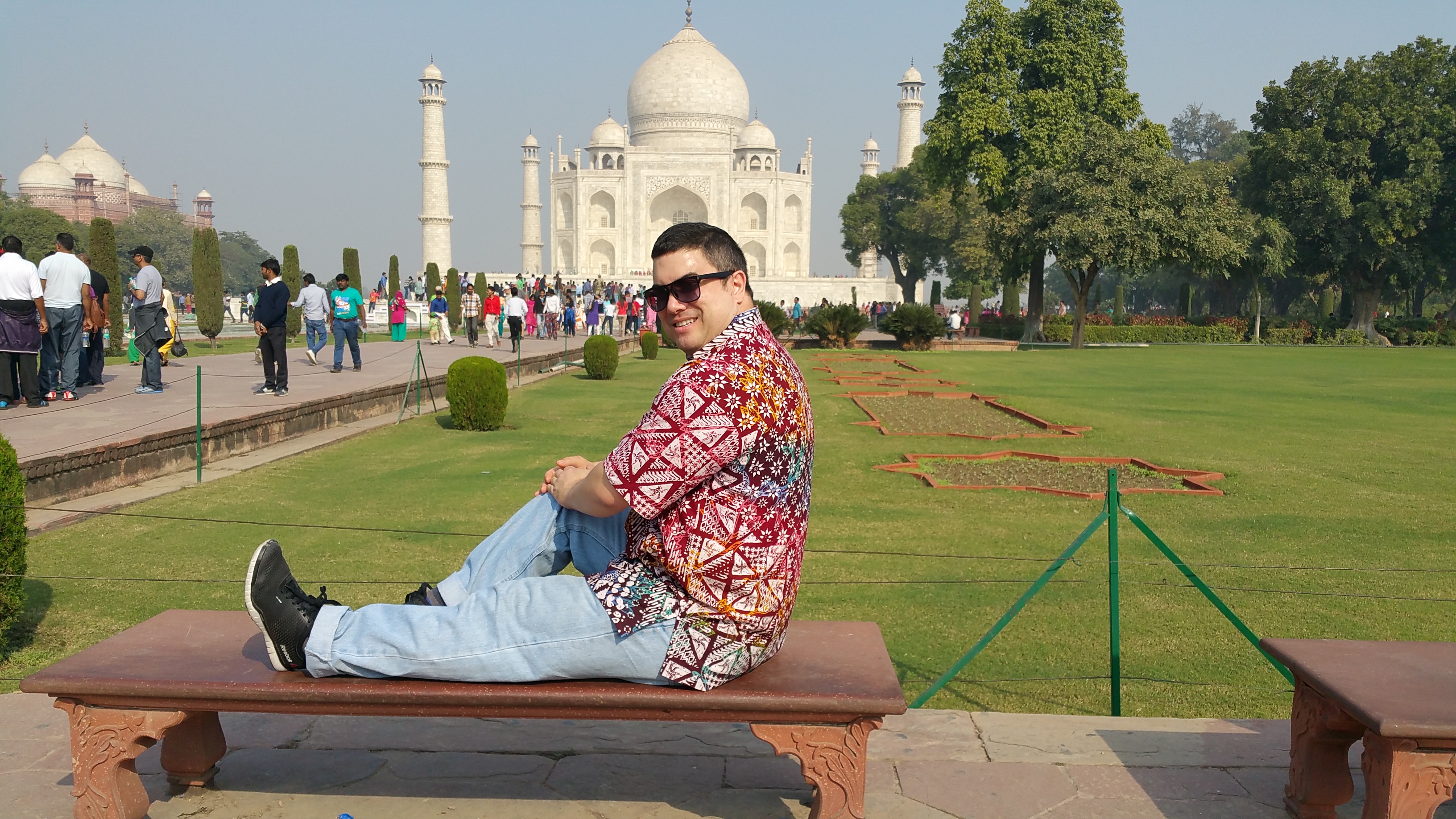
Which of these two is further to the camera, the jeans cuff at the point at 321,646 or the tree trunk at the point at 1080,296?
the tree trunk at the point at 1080,296

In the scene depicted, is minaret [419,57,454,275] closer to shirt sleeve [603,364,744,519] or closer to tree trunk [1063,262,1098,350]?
tree trunk [1063,262,1098,350]

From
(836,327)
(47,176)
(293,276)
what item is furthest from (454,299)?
(47,176)

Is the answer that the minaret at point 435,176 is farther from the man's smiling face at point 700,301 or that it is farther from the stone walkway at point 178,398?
the man's smiling face at point 700,301

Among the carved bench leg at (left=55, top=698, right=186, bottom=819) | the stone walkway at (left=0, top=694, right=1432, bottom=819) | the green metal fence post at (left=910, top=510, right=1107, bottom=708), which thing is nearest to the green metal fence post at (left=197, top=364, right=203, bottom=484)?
the stone walkway at (left=0, top=694, right=1432, bottom=819)

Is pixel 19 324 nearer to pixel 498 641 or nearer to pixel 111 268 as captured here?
pixel 498 641

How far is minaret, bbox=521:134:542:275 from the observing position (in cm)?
5166

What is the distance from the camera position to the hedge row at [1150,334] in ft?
90.0

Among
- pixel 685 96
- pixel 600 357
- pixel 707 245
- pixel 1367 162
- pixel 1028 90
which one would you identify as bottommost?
pixel 600 357

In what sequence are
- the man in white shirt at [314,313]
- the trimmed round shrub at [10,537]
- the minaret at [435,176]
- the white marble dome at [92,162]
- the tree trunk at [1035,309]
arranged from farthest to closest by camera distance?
the white marble dome at [92,162] < the minaret at [435,176] < the tree trunk at [1035,309] < the man in white shirt at [314,313] < the trimmed round shrub at [10,537]

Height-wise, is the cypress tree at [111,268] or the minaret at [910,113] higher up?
the minaret at [910,113]

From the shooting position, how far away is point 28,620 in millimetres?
3707

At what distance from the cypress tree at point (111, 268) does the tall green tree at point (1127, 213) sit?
1675 centimetres

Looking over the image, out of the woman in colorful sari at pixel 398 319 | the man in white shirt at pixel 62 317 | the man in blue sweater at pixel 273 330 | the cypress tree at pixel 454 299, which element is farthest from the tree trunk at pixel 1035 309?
the man in white shirt at pixel 62 317

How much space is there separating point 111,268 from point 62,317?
7.16 meters
